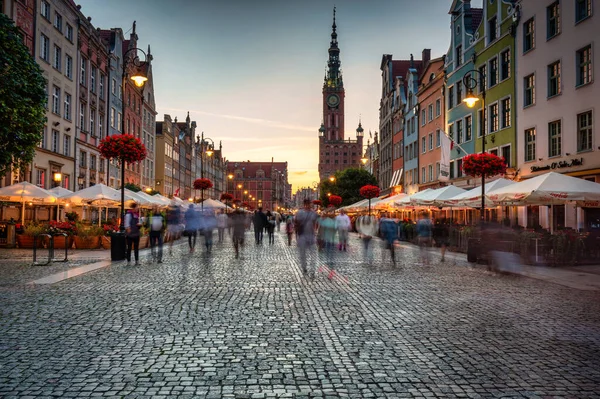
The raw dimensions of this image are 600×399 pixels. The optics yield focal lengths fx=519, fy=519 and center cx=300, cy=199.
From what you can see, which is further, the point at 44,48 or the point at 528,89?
the point at 44,48

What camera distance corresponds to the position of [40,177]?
33.6 m

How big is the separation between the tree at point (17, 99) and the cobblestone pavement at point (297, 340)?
1064cm

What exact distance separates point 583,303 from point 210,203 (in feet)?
131

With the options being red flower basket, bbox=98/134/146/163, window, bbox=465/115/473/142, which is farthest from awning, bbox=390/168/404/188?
red flower basket, bbox=98/134/146/163

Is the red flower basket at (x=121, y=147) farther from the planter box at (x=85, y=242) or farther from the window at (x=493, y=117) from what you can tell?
the window at (x=493, y=117)

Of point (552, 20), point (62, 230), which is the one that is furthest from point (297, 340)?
point (552, 20)

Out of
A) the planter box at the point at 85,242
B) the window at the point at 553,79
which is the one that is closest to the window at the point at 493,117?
the window at the point at 553,79

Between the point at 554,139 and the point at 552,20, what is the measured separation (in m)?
5.97

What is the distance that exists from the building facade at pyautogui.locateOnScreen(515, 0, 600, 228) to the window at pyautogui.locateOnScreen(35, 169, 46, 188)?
1154 inches

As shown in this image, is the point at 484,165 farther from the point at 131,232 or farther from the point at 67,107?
the point at 67,107

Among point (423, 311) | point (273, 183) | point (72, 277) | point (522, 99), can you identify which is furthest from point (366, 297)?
point (273, 183)

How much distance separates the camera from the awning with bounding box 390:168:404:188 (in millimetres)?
60069

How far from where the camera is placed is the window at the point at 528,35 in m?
28.1

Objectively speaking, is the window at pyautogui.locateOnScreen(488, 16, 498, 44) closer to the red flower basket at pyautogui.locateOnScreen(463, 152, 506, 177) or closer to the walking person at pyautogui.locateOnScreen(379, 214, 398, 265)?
the red flower basket at pyautogui.locateOnScreen(463, 152, 506, 177)
